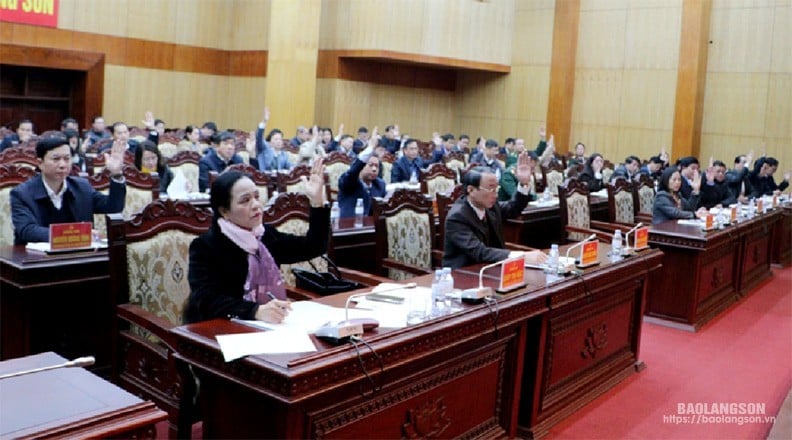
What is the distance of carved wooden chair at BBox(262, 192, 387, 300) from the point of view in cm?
343

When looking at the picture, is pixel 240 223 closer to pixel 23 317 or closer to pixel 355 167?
pixel 23 317

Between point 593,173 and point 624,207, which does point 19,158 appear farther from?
point 593,173

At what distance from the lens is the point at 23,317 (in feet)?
9.87

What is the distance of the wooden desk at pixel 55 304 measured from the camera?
9.85 feet

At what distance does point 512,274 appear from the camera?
9.49 ft

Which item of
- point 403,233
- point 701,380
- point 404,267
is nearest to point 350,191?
point 403,233

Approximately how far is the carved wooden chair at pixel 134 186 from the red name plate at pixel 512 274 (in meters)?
Result: 2.31

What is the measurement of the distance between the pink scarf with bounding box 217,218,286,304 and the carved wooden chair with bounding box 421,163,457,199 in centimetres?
367

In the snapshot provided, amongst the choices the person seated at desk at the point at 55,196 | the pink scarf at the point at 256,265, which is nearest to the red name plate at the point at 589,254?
the pink scarf at the point at 256,265

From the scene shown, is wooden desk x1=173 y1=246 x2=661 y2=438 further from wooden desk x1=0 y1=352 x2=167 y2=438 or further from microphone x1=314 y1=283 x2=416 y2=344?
wooden desk x1=0 y1=352 x2=167 y2=438

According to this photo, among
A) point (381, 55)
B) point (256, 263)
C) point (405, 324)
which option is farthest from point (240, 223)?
point (381, 55)

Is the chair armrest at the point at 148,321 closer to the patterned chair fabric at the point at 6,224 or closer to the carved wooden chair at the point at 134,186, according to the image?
the patterned chair fabric at the point at 6,224

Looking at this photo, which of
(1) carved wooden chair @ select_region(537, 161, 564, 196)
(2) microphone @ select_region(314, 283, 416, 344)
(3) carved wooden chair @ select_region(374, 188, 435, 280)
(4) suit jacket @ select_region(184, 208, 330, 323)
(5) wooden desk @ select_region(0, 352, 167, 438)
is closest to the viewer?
(5) wooden desk @ select_region(0, 352, 167, 438)

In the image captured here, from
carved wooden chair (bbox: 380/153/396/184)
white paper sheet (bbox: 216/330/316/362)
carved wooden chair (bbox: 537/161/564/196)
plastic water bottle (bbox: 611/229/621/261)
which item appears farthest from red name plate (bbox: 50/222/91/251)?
carved wooden chair (bbox: 537/161/564/196)
